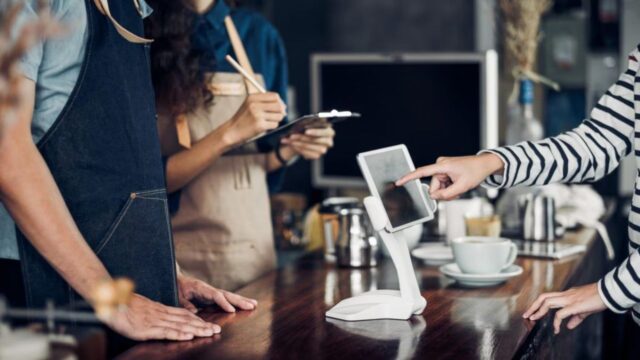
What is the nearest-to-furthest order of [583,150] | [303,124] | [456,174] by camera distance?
[456,174] < [583,150] < [303,124]

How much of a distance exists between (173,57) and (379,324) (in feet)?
3.36

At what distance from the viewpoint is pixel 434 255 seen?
2543 mm

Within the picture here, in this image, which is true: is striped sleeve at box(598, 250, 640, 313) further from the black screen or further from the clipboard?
the black screen

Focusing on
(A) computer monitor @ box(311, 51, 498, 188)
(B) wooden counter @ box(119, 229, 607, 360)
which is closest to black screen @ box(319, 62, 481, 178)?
(A) computer monitor @ box(311, 51, 498, 188)

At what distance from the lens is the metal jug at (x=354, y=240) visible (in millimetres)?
2477

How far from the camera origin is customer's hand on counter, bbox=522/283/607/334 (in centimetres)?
185

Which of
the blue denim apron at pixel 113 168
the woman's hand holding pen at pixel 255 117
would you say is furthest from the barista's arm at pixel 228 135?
the blue denim apron at pixel 113 168

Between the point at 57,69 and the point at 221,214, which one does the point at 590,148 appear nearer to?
the point at 221,214

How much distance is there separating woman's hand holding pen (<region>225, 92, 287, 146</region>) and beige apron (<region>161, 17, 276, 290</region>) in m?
0.22

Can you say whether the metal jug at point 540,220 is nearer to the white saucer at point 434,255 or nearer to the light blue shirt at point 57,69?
the white saucer at point 434,255

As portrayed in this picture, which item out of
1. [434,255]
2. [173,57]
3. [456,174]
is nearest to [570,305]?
[456,174]

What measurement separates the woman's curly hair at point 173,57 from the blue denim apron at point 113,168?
62 cm

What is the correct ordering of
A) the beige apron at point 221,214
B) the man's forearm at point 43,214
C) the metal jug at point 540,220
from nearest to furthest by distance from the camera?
the man's forearm at point 43,214 → the beige apron at point 221,214 → the metal jug at point 540,220

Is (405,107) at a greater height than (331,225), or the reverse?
(405,107)
